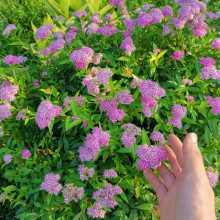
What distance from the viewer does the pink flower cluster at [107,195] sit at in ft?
4.34

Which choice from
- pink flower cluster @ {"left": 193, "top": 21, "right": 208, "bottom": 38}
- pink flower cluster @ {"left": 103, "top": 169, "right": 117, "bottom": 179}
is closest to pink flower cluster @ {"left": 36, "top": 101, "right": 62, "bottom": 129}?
pink flower cluster @ {"left": 103, "top": 169, "right": 117, "bottom": 179}

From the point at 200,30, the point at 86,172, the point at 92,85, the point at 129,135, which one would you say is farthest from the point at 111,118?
the point at 200,30

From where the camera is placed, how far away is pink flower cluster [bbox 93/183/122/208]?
52.1 inches

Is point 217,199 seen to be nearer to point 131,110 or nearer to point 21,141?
point 131,110

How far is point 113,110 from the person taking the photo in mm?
1399

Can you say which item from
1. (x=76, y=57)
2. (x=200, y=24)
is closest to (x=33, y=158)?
(x=76, y=57)

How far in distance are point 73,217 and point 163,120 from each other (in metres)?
1.04

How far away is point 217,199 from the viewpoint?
159 centimetres

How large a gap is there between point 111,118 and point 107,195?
20.4 inches

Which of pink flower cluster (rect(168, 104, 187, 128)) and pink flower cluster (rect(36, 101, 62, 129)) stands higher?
pink flower cluster (rect(36, 101, 62, 129))

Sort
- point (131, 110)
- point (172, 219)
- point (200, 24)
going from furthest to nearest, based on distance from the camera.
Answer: point (200, 24) → point (131, 110) → point (172, 219)

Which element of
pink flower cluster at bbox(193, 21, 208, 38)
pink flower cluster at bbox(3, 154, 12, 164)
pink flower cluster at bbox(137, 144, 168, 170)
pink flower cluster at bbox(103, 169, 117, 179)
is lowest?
pink flower cluster at bbox(103, 169, 117, 179)

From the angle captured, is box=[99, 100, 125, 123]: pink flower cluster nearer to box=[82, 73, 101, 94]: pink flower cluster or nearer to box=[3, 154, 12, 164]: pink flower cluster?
box=[82, 73, 101, 94]: pink flower cluster

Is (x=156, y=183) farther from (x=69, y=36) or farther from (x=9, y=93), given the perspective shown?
(x=69, y=36)
